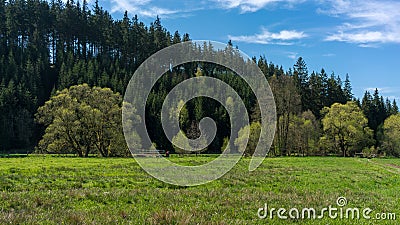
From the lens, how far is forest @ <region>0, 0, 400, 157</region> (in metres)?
83.4

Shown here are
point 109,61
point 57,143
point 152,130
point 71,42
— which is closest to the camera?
point 57,143

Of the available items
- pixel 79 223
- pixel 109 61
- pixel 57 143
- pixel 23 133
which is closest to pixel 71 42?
pixel 109 61

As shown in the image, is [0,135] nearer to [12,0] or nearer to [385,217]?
[12,0]

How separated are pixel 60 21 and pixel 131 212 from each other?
16322cm

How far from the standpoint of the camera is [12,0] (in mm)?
165625

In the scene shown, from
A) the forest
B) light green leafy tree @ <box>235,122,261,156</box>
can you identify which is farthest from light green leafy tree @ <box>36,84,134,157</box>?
light green leafy tree @ <box>235,122,261,156</box>

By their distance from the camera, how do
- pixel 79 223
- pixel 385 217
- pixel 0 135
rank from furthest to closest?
pixel 0 135
pixel 385 217
pixel 79 223

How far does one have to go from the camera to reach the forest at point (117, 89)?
83.4 meters

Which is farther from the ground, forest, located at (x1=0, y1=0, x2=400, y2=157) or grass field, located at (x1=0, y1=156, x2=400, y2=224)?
forest, located at (x1=0, y1=0, x2=400, y2=157)

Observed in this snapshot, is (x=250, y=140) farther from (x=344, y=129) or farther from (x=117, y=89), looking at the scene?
(x=117, y=89)

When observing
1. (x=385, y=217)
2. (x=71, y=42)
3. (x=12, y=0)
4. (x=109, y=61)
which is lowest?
(x=385, y=217)

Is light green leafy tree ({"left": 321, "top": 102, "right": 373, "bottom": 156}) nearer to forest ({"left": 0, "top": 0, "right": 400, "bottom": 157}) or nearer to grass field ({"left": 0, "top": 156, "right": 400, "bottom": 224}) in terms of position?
forest ({"left": 0, "top": 0, "right": 400, "bottom": 157})

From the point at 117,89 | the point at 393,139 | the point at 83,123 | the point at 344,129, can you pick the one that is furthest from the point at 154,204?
the point at 117,89

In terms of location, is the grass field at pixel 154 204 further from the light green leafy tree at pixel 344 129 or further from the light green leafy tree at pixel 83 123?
the light green leafy tree at pixel 344 129
